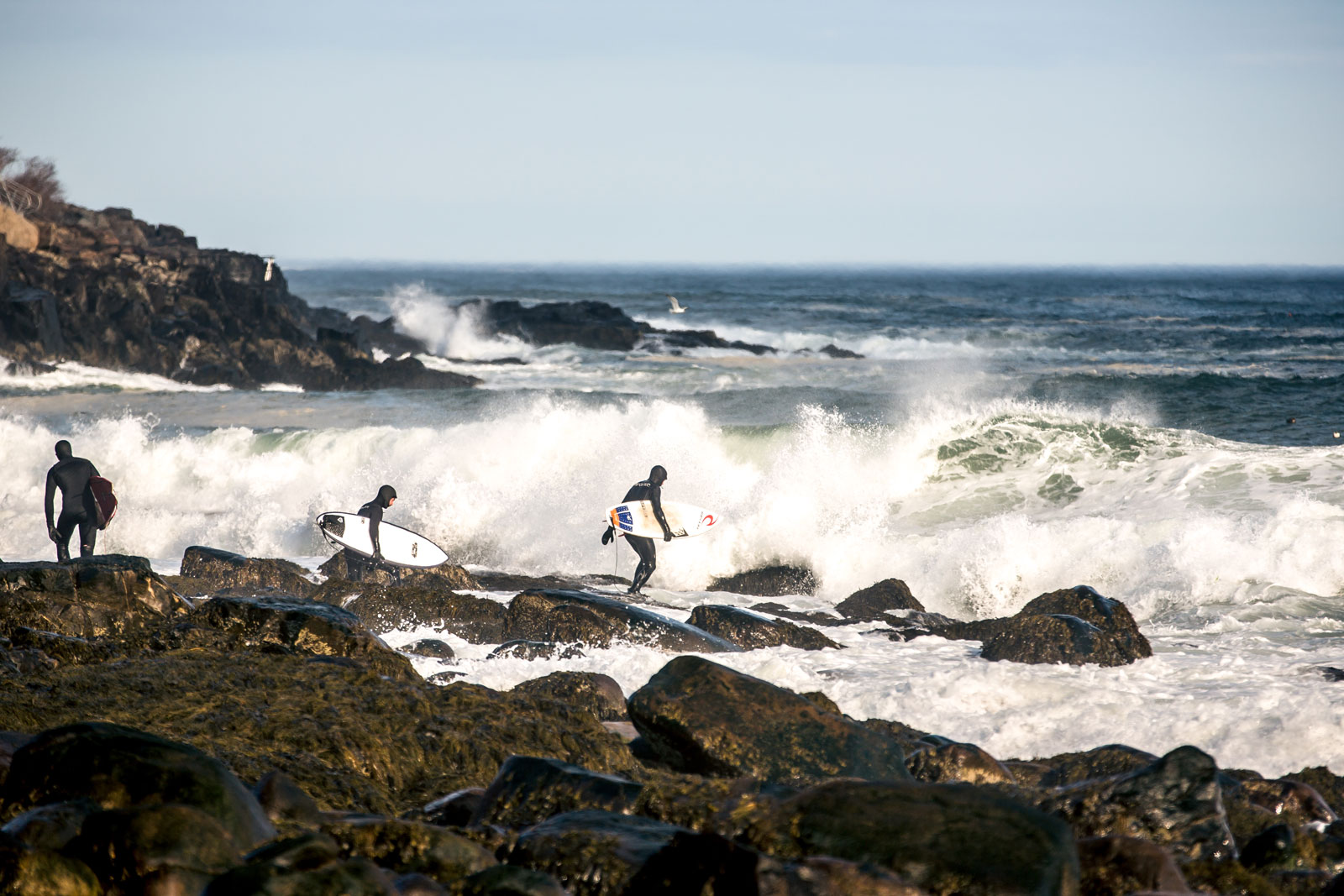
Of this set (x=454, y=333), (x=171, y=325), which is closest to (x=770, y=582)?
(x=171, y=325)

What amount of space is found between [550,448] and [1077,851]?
50.9 feet

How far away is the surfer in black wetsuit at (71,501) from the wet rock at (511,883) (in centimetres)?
1089

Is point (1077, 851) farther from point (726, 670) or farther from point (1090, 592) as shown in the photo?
point (1090, 592)

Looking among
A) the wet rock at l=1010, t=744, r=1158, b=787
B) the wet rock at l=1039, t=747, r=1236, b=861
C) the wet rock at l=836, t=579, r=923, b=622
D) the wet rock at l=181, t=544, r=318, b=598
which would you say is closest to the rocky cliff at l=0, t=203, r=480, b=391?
the wet rock at l=181, t=544, r=318, b=598

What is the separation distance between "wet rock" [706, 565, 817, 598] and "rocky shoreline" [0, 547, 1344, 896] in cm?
683

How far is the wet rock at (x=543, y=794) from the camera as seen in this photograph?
405 centimetres

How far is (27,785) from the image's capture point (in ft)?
12.0

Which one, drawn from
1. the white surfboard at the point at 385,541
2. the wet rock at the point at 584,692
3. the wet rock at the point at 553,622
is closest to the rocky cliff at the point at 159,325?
the white surfboard at the point at 385,541

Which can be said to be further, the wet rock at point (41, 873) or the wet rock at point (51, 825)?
the wet rock at point (51, 825)

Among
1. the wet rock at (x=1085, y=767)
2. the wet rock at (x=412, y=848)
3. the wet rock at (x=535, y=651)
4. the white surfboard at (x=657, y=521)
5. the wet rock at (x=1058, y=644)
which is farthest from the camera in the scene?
the white surfboard at (x=657, y=521)

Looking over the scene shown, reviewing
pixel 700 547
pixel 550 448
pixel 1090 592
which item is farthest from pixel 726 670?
A: pixel 550 448

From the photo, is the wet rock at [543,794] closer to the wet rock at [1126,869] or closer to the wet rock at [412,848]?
the wet rock at [412,848]

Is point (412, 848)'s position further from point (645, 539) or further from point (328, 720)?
point (645, 539)

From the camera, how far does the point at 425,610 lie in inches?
404
